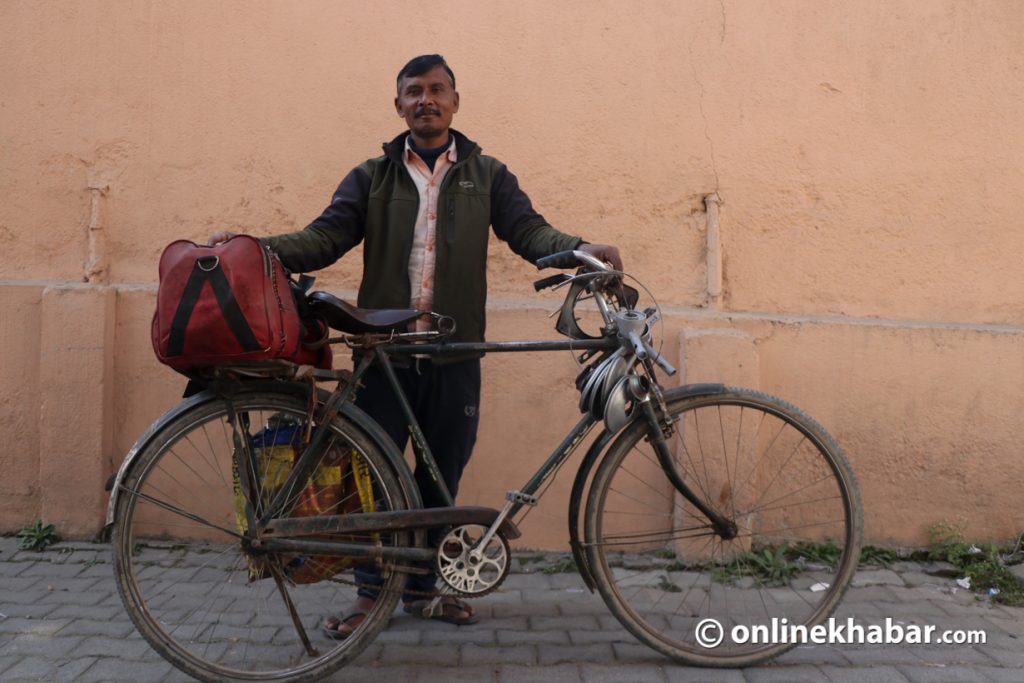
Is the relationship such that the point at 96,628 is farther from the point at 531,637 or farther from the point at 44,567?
the point at 531,637

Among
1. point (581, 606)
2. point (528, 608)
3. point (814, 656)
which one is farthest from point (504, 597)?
point (814, 656)

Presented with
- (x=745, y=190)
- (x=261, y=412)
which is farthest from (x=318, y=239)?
(x=745, y=190)

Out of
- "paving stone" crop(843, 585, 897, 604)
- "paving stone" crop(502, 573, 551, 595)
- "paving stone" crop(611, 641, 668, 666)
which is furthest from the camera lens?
"paving stone" crop(502, 573, 551, 595)

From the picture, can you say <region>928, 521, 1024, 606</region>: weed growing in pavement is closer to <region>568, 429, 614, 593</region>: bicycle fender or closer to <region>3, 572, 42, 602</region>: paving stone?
<region>568, 429, 614, 593</region>: bicycle fender

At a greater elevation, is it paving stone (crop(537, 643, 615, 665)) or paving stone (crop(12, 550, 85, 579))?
paving stone (crop(12, 550, 85, 579))

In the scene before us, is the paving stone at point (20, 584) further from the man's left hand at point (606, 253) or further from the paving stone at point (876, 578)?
the paving stone at point (876, 578)

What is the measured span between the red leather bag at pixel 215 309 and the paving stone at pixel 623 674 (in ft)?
4.65

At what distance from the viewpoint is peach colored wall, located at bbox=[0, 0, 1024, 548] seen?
4141mm

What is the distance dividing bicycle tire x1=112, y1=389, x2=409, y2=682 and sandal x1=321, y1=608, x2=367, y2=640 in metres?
0.03

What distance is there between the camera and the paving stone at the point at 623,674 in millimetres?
2848

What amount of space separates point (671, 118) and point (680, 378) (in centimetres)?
122

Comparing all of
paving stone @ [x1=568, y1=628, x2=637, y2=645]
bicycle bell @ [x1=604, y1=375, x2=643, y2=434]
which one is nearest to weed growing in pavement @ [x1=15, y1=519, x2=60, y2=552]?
paving stone @ [x1=568, y1=628, x2=637, y2=645]

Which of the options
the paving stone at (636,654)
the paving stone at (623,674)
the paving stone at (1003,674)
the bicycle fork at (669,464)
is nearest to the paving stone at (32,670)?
the paving stone at (623,674)

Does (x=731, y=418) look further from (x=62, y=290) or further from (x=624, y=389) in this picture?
(x=62, y=290)
